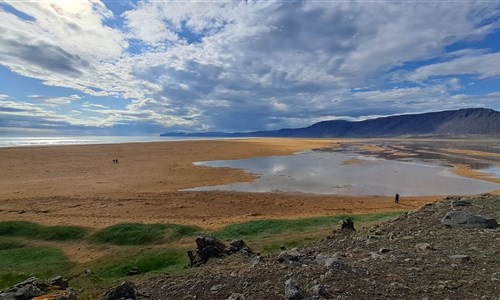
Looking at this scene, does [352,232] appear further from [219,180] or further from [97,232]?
[219,180]

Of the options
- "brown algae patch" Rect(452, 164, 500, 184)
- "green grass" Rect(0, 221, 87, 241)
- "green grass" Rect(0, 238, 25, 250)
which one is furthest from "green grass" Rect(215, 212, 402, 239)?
"brown algae patch" Rect(452, 164, 500, 184)

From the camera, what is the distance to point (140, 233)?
61.3 feet

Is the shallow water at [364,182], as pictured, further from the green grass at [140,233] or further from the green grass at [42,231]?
the green grass at [42,231]

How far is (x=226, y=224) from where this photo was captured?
68.6ft

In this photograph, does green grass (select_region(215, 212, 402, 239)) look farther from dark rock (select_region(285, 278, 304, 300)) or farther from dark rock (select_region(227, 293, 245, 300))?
dark rock (select_region(285, 278, 304, 300))

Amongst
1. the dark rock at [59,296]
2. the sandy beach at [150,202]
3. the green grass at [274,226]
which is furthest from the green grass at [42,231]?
the dark rock at [59,296]

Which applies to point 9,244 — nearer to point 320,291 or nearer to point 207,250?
point 207,250

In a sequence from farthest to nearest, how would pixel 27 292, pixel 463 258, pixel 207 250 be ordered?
1. pixel 207 250
2. pixel 463 258
3. pixel 27 292

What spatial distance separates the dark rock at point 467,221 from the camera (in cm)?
1150

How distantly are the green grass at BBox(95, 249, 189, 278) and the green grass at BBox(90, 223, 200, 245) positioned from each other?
268 cm

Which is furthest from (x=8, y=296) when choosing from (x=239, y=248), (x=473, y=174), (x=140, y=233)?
(x=473, y=174)

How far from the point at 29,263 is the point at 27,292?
9.65 m

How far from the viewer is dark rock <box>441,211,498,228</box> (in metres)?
11.5

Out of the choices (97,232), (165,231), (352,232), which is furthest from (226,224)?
(352,232)
